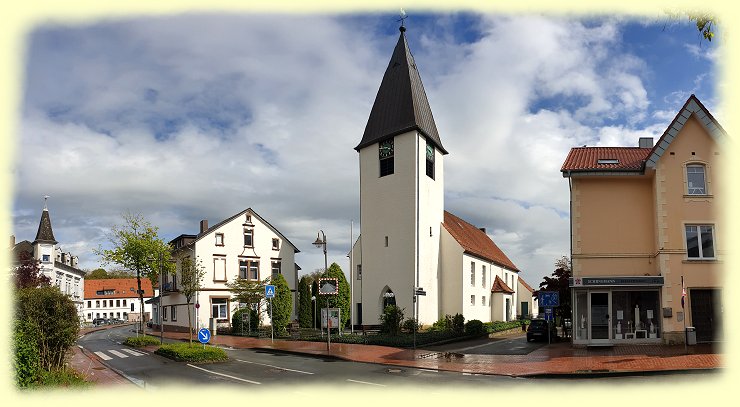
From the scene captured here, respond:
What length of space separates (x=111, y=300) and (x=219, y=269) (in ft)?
217

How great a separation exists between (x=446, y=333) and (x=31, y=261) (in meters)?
36.9

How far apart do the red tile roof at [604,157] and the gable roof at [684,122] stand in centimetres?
111

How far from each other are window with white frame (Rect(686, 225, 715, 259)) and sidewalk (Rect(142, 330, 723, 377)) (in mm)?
3853

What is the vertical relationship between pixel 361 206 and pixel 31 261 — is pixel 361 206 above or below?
above

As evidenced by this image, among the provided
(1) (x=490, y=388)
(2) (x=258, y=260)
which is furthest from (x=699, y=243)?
(2) (x=258, y=260)

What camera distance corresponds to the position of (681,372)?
17594 mm

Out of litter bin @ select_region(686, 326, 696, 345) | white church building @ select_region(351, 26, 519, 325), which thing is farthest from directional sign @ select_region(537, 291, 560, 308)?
white church building @ select_region(351, 26, 519, 325)

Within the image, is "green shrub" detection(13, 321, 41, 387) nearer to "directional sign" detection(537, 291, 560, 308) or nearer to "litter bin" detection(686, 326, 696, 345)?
"directional sign" detection(537, 291, 560, 308)

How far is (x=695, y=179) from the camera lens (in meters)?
25.2

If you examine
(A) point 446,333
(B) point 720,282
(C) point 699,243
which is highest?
(C) point 699,243

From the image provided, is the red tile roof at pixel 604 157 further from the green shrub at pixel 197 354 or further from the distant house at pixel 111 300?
the distant house at pixel 111 300

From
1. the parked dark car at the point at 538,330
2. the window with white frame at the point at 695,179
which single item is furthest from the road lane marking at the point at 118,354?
the window with white frame at the point at 695,179

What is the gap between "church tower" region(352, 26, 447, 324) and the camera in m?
39.9

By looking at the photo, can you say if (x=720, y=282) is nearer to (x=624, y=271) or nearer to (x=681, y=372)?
(x=624, y=271)
